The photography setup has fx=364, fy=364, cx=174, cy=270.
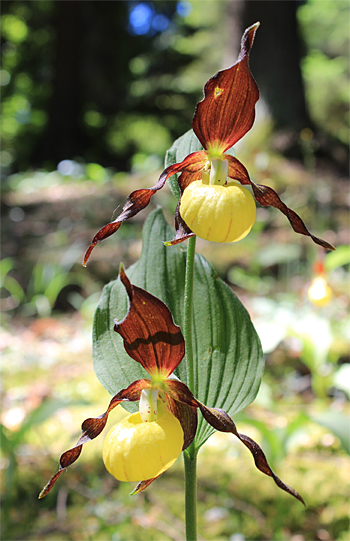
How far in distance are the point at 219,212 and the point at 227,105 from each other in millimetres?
138

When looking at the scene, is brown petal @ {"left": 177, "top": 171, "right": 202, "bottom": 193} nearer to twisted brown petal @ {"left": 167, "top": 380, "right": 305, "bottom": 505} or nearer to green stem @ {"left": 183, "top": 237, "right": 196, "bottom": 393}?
green stem @ {"left": 183, "top": 237, "right": 196, "bottom": 393}

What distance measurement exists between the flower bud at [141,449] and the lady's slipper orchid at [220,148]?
23 centimetres

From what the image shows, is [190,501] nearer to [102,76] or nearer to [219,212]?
[219,212]

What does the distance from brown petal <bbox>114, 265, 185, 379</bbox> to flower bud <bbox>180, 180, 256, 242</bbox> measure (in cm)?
11

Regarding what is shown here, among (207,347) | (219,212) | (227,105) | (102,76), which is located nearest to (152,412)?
(207,347)

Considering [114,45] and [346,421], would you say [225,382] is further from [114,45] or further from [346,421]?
[114,45]

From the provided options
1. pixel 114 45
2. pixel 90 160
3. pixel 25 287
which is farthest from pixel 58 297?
pixel 114 45

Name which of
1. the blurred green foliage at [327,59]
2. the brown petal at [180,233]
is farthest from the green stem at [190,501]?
the blurred green foliage at [327,59]

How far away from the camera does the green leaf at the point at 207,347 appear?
0.58m


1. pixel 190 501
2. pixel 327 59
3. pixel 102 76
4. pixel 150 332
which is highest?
pixel 327 59

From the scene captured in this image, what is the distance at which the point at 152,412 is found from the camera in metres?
0.49

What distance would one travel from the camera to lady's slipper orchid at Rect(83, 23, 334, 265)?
1.46 feet

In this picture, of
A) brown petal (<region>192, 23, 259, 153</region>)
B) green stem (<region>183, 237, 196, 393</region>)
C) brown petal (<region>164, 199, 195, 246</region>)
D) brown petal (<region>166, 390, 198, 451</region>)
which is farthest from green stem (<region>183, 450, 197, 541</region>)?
brown petal (<region>192, 23, 259, 153</region>)

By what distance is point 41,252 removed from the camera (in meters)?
3.20
